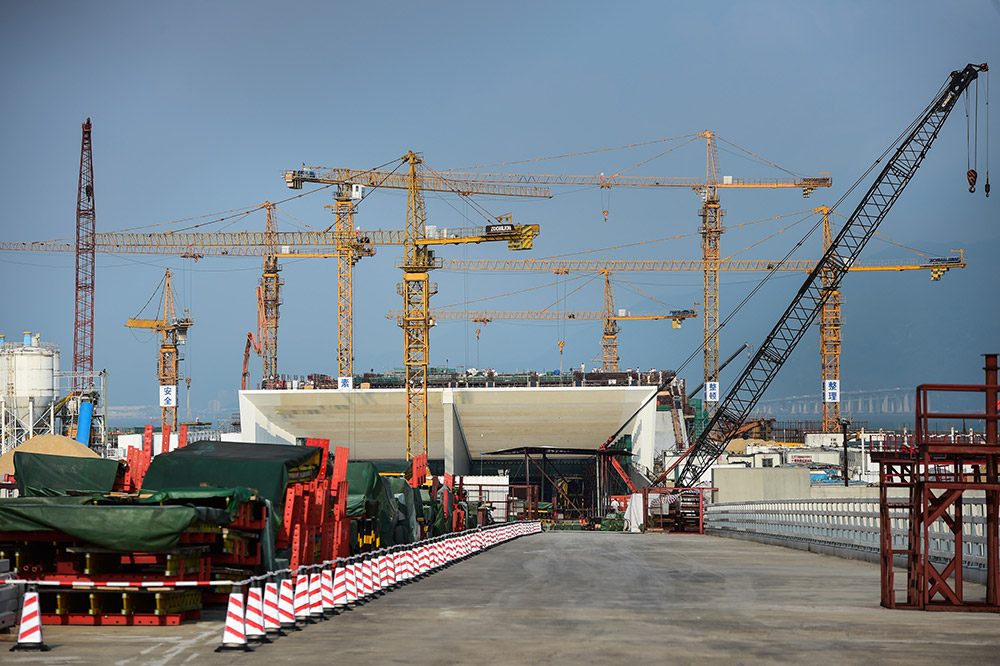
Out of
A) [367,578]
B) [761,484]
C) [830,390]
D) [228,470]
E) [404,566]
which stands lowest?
[761,484]

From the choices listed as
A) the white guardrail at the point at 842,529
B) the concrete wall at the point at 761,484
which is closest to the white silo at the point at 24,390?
the concrete wall at the point at 761,484

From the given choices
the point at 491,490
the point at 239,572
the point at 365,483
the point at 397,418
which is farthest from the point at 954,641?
the point at 397,418

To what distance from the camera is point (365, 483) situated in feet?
94.5

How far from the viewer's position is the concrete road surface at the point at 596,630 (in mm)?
14023

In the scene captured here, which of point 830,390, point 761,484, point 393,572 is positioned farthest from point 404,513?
point 830,390

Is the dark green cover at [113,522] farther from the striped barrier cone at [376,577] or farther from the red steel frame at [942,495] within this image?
the red steel frame at [942,495]

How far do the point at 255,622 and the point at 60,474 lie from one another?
876cm

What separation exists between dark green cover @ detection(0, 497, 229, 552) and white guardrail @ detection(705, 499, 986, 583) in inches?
620

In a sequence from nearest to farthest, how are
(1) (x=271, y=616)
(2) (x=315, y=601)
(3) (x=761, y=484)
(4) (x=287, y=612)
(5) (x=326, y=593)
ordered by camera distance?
1. (1) (x=271, y=616)
2. (4) (x=287, y=612)
3. (2) (x=315, y=601)
4. (5) (x=326, y=593)
5. (3) (x=761, y=484)

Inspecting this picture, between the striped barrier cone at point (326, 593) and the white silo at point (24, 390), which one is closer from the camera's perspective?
the striped barrier cone at point (326, 593)

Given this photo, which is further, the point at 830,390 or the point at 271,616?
the point at 830,390

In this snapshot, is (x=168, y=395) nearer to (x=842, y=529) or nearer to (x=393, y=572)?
(x=842, y=529)

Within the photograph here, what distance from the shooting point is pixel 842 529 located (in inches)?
1446

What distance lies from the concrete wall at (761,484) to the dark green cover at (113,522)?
172 ft
